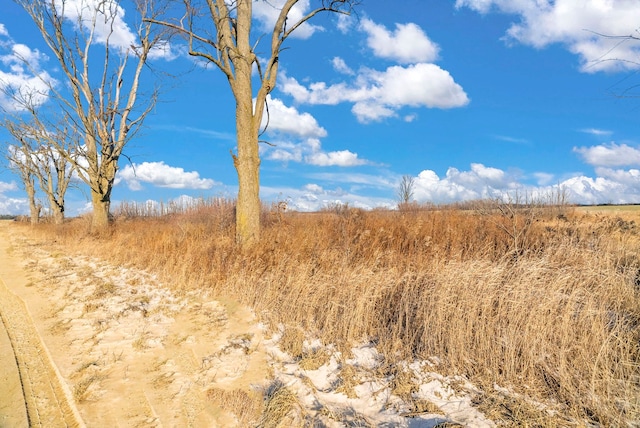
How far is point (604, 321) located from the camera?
4.30m

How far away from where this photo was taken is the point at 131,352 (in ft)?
15.2

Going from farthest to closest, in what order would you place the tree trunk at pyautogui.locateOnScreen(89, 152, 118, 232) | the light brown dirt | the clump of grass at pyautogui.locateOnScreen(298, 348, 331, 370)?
the tree trunk at pyautogui.locateOnScreen(89, 152, 118, 232) → the clump of grass at pyautogui.locateOnScreen(298, 348, 331, 370) → the light brown dirt

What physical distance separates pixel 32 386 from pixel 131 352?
3.21 ft

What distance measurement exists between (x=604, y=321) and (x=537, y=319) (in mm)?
925

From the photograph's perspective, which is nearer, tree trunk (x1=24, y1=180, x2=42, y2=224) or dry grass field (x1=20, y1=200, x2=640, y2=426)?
dry grass field (x1=20, y1=200, x2=640, y2=426)

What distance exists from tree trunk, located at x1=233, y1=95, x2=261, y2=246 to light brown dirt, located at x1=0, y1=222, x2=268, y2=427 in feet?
7.49

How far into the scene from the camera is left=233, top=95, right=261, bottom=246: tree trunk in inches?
345

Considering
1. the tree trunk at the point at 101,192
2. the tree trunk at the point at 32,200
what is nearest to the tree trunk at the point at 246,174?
the tree trunk at the point at 101,192

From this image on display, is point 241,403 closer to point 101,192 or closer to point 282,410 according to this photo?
point 282,410

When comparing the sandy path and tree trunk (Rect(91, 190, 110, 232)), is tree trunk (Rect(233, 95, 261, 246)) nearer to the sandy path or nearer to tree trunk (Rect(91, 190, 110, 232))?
the sandy path

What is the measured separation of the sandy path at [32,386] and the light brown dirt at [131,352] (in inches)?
0.6

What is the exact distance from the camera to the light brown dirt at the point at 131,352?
135 inches

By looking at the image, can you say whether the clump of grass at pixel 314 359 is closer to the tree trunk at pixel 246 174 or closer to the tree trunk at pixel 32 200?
the tree trunk at pixel 246 174

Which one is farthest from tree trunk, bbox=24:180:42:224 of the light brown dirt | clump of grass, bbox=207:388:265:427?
clump of grass, bbox=207:388:265:427
